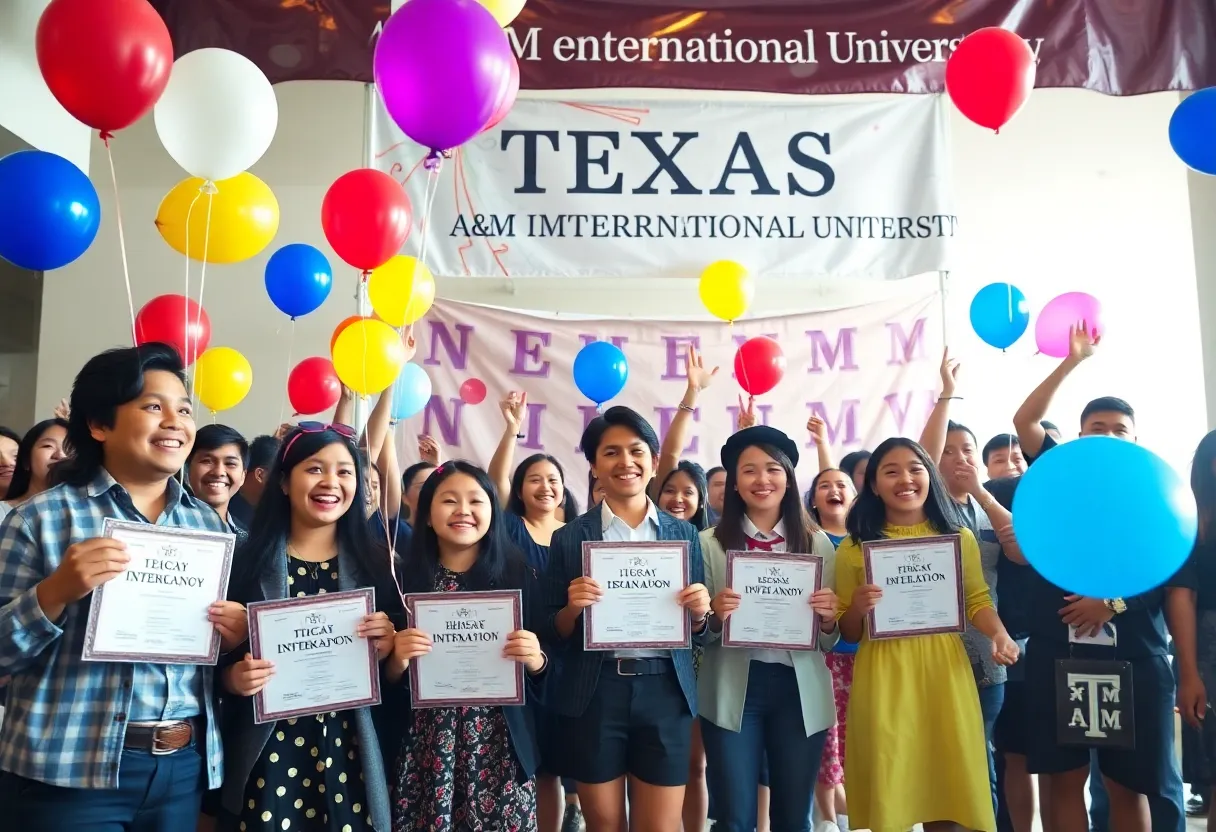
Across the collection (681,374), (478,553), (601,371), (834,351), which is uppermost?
(834,351)

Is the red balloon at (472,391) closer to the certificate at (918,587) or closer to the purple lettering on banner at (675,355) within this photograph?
the purple lettering on banner at (675,355)

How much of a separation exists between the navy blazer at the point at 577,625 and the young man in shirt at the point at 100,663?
2.58 ft

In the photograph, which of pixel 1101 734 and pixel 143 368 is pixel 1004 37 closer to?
pixel 1101 734

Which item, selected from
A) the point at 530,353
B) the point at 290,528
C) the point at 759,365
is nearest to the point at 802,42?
the point at 759,365

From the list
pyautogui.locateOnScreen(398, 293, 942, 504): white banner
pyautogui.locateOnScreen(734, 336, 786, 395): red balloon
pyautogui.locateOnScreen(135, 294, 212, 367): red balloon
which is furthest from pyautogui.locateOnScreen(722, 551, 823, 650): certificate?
pyautogui.locateOnScreen(398, 293, 942, 504): white banner

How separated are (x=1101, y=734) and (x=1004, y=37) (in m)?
2.44

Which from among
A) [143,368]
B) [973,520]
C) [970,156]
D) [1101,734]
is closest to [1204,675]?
[1101,734]

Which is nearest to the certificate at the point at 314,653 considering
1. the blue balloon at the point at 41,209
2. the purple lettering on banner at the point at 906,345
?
the blue balloon at the point at 41,209

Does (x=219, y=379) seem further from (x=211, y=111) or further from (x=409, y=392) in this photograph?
(x=211, y=111)

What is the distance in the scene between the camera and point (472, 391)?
4.67 m

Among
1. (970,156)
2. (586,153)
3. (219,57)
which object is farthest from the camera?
(970,156)

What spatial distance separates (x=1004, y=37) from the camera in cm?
343

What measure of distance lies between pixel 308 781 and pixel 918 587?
58.8 inches

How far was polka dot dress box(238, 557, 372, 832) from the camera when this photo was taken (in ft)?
6.01
